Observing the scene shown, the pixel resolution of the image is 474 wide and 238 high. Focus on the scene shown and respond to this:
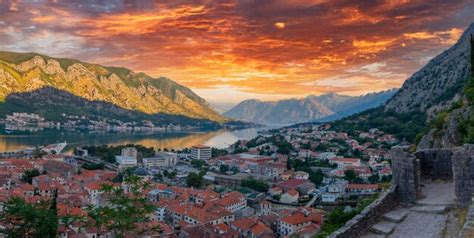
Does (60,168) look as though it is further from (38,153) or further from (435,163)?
(435,163)

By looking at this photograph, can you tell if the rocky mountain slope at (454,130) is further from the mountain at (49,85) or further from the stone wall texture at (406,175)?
the mountain at (49,85)

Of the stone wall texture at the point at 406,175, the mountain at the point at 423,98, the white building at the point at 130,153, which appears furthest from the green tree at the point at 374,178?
the stone wall texture at the point at 406,175

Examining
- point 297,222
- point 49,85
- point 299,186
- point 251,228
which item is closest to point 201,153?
point 299,186

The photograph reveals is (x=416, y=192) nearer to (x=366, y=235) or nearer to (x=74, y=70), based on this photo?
(x=366, y=235)

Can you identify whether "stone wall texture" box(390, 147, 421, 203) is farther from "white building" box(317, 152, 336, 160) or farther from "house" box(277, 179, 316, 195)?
"white building" box(317, 152, 336, 160)

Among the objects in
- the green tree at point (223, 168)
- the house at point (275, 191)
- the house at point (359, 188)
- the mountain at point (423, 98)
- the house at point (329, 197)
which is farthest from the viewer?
the mountain at point (423, 98)

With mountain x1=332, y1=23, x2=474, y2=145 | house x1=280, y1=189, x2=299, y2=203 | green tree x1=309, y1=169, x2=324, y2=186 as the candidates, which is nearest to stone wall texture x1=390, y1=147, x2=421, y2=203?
house x1=280, y1=189, x2=299, y2=203

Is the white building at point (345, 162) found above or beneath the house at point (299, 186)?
above

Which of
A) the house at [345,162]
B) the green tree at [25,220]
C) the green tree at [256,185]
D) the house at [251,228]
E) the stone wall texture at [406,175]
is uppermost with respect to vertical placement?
the stone wall texture at [406,175]
